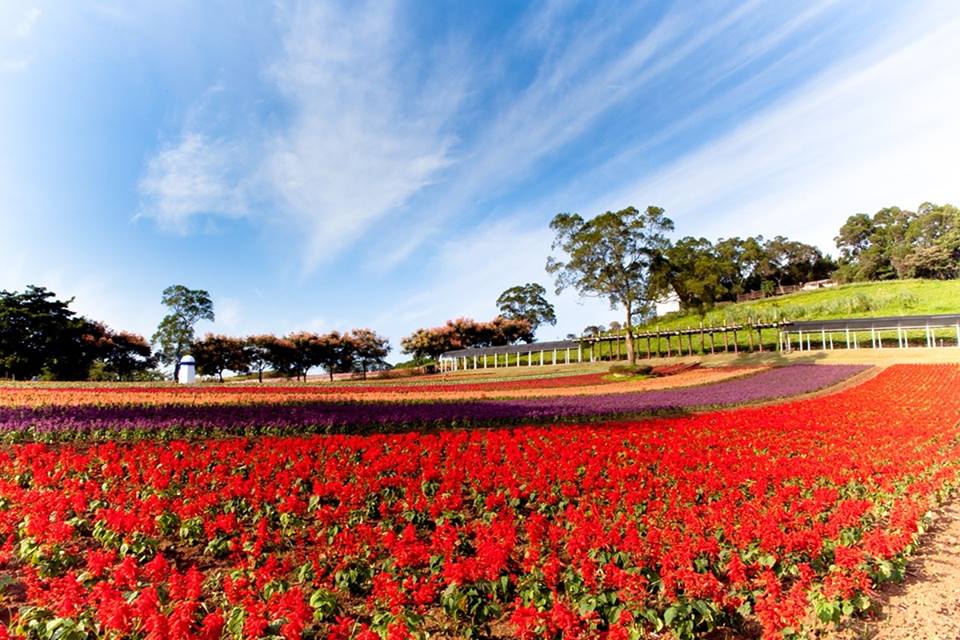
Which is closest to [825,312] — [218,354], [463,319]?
[463,319]

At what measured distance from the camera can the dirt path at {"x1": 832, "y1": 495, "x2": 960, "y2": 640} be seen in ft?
14.1

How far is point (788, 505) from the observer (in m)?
7.02

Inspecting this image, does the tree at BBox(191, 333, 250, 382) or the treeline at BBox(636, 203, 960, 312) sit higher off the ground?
the treeline at BBox(636, 203, 960, 312)

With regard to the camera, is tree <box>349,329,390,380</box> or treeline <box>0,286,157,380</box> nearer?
treeline <box>0,286,157,380</box>

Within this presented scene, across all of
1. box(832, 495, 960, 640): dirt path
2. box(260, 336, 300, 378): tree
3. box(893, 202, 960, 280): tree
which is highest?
box(893, 202, 960, 280): tree

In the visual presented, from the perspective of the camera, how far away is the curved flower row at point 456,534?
3.94m

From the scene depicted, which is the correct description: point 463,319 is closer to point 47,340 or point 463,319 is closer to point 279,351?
point 279,351

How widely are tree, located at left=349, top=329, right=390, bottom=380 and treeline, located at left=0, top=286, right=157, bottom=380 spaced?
26998 mm

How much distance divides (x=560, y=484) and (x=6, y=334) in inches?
2276

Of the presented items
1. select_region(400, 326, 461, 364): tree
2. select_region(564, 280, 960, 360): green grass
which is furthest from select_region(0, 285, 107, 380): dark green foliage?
select_region(564, 280, 960, 360): green grass

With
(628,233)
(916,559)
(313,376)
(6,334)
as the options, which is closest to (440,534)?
(916,559)

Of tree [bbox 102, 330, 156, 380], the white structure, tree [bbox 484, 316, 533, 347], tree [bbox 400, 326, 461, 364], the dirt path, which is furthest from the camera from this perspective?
tree [bbox 484, 316, 533, 347]

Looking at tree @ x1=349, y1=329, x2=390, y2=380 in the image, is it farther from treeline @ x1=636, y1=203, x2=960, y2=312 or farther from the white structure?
treeline @ x1=636, y1=203, x2=960, y2=312

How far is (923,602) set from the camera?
4.79m
